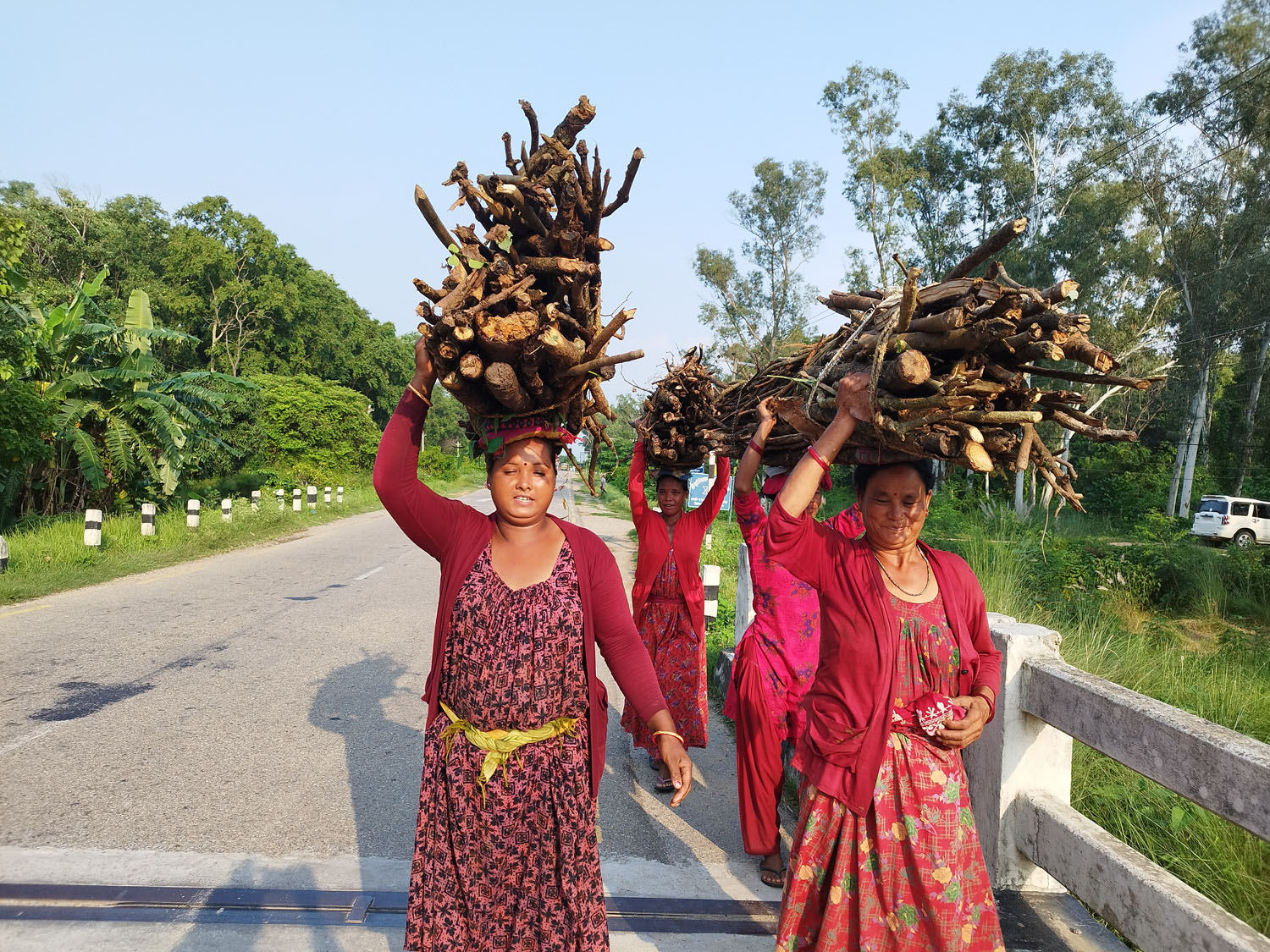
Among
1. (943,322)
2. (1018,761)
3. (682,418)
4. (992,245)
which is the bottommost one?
(1018,761)

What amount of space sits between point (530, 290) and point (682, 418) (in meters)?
2.89

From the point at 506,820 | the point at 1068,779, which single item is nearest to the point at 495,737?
the point at 506,820

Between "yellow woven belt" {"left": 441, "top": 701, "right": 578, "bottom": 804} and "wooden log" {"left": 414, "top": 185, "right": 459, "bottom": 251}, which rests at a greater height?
"wooden log" {"left": 414, "top": 185, "right": 459, "bottom": 251}

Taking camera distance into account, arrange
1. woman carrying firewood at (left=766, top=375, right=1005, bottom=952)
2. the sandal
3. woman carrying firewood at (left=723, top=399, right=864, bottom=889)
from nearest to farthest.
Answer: woman carrying firewood at (left=766, top=375, right=1005, bottom=952), the sandal, woman carrying firewood at (left=723, top=399, right=864, bottom=889)

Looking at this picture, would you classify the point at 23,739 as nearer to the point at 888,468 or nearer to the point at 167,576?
the point at 888,468

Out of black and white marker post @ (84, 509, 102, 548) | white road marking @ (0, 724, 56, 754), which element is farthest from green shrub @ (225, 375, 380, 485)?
white road marking @ (0, 724, 56, 754)

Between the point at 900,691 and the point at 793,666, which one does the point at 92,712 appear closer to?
the point at 793,666

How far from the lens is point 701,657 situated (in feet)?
16.9

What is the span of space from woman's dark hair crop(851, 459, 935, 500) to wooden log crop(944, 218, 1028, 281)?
625 mm

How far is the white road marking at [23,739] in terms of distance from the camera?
4.91 m

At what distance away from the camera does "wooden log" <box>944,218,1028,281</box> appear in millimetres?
2388

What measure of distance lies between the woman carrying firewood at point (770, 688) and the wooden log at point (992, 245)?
1.26 meters

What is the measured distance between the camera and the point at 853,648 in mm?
2609

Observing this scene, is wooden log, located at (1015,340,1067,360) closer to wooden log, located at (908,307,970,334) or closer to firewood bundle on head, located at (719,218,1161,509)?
firewood bundle on head, located at (719,218,1161,509)
